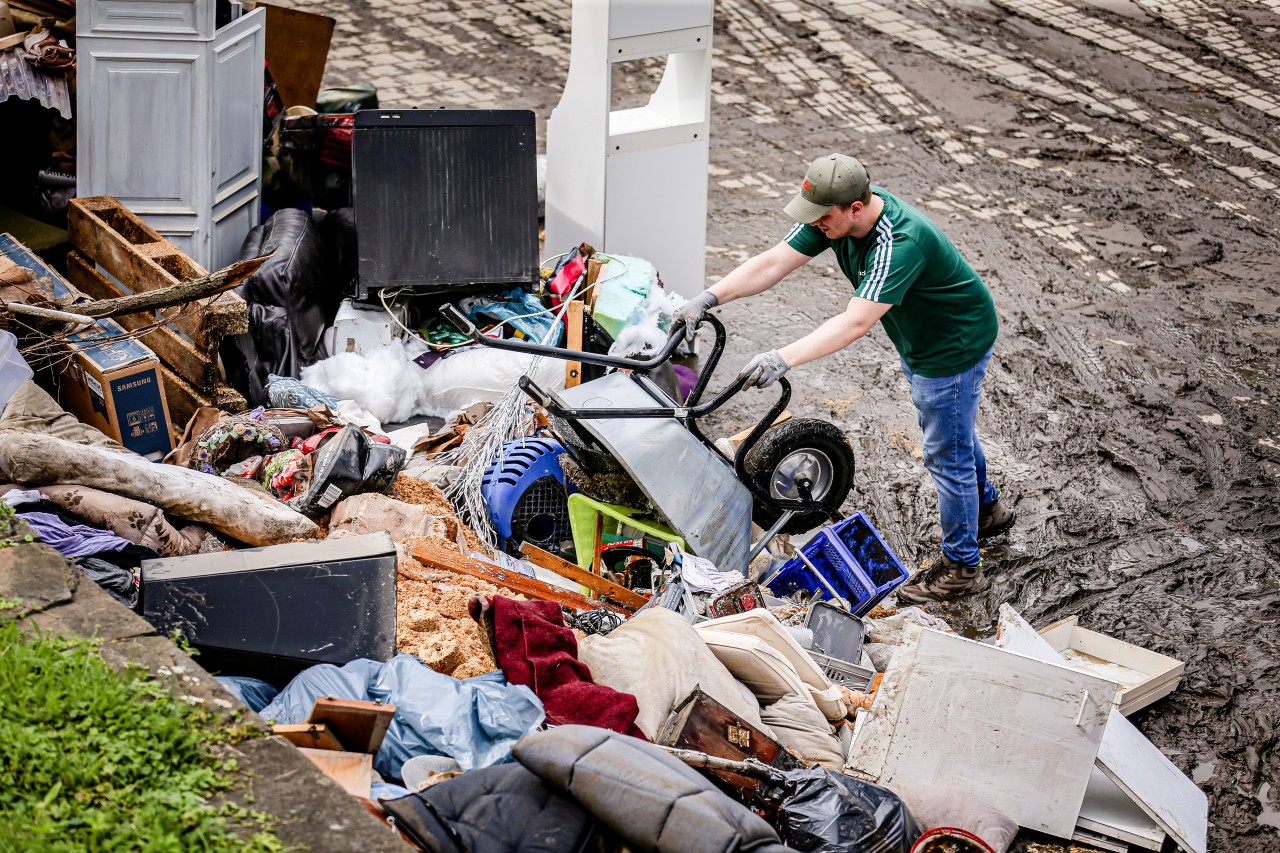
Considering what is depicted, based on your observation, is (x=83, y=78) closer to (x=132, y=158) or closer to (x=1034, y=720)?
(x=132, y=158)

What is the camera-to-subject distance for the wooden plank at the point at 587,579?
5.12 meters

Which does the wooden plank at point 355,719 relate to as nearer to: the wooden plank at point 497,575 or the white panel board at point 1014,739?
→ the wooden plank at point 497,575

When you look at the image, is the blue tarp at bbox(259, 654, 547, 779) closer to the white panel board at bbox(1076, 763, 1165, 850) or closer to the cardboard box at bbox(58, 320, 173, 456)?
the white panel board at bbox(1076, 763, 1165, 850)

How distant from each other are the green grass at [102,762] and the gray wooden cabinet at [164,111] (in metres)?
3.99

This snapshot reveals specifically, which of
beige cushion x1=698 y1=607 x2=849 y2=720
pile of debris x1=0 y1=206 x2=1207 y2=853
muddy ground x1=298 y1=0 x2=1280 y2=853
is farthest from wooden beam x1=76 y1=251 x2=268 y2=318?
muddy ground x1=298 y1=0 x2=1280 y2=853

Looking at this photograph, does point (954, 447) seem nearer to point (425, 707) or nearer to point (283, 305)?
point (425, 707)

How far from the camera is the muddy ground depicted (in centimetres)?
570

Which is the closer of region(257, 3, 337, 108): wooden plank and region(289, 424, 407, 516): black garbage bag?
region(289, 424, 407, 516): black garbage bag

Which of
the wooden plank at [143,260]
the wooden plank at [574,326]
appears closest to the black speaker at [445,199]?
the wooden plank at [574,326]

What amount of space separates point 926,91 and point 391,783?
9.09 meters

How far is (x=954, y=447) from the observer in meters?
5.62

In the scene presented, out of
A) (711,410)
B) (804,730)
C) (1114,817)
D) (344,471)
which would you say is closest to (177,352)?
(344,471)

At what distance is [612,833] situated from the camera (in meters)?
3.03

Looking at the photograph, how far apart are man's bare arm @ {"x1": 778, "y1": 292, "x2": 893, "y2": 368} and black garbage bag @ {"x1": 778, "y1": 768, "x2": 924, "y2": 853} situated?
1.82 metres
